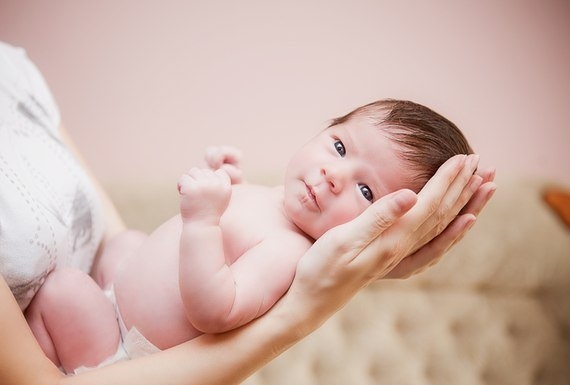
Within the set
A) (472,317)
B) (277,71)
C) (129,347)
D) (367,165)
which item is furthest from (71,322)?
(472,317)

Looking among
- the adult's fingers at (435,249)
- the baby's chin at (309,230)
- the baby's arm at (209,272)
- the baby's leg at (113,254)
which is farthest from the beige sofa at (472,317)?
the baby's arm at (209,272)

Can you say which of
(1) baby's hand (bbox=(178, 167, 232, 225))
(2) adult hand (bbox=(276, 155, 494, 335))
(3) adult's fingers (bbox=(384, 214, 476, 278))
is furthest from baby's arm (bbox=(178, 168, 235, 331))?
(3) adult's fingers (bbox=(384, 214, 476, 278))

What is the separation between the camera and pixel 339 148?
1.05m

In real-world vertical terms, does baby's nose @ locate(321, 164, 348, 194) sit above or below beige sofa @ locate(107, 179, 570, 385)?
above

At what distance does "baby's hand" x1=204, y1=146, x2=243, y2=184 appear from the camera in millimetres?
1184

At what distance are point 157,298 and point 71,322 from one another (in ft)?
0.49

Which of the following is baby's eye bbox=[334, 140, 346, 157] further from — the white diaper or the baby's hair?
the white diaper

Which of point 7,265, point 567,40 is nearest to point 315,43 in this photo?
point 567,40

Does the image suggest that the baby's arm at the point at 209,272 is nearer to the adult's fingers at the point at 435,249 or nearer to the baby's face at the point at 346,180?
the baby's face at the point at 346,180

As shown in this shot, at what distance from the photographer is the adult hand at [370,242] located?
882mm

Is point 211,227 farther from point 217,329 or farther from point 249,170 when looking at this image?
point 249,170

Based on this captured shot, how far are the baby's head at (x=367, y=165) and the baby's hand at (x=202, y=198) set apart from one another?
0.62ft

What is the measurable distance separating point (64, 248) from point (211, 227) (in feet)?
1.07

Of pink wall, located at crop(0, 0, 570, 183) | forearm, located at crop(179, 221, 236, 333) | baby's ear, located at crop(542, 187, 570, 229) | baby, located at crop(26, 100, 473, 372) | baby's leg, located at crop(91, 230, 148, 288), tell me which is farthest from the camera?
baby's ear, located at crop(542, 187, 570, 229)
